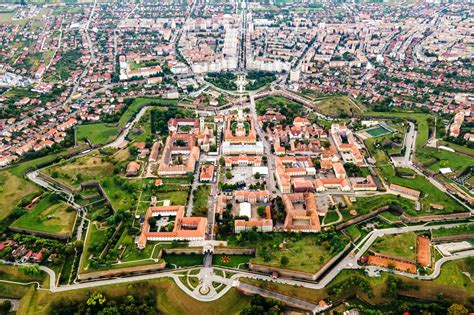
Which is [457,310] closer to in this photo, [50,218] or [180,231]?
[180,231]

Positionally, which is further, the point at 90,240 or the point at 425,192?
the point at 425,192

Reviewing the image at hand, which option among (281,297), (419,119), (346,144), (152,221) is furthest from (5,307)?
(419,119)

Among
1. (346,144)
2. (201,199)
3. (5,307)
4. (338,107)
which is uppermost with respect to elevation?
(338,107)

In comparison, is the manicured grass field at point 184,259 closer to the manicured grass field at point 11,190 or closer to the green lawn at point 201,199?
the green lawn at point 201,199

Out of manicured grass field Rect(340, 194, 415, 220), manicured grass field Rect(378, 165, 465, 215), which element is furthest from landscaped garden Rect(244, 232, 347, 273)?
manicured grass field Rect(378, 165, 465, 215)

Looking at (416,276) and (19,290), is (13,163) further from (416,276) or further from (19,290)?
(416,276)

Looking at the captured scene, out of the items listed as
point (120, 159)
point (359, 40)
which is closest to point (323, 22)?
point (359, 40)

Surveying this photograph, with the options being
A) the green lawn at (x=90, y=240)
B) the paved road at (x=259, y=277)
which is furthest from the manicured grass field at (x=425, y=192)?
the green lawn at (x=90, y=240)

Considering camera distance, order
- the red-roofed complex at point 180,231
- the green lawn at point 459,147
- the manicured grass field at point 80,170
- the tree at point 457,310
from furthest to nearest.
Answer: the green lawn at point 459,147, the manicured grass field at point 80,170, the red-roofed complex at point 180,231, the tree at point 457,310
